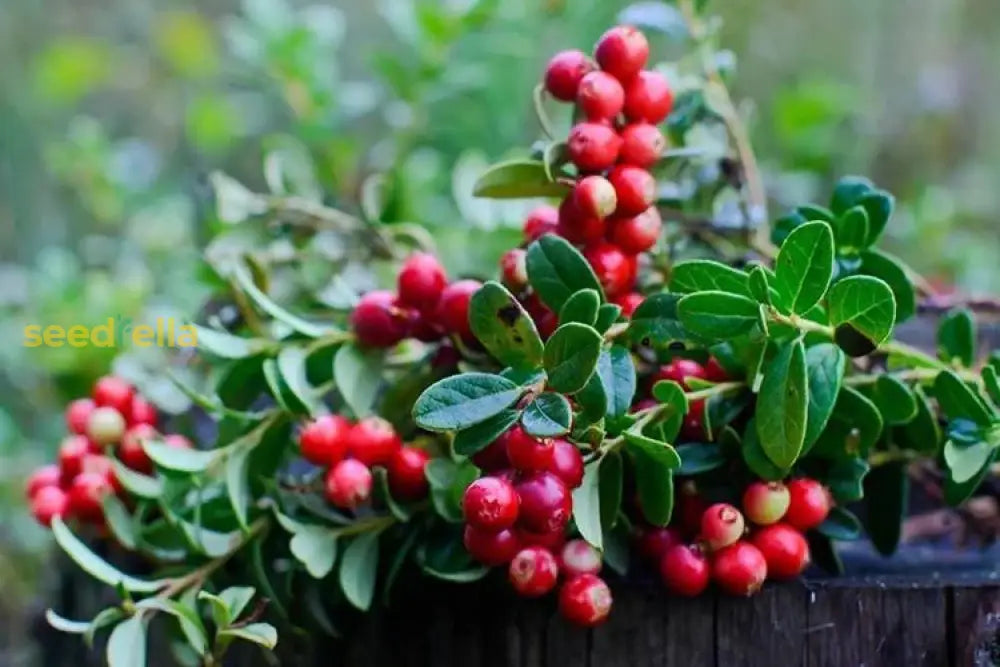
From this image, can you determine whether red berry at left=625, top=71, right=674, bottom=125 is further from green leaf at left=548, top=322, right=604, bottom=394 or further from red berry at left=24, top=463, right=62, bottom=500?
red berry at left=24, top=463, right=62, bottom=500

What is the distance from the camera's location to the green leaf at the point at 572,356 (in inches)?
28.7

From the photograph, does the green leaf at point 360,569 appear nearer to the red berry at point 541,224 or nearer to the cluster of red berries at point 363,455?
the cluster of red berries at point 363,455

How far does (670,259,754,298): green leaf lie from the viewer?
2.61 ft

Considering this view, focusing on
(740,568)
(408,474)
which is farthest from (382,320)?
(740,568)

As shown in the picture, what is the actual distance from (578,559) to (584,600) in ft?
0.10

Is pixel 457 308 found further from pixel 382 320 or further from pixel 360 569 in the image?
pixel 360 569

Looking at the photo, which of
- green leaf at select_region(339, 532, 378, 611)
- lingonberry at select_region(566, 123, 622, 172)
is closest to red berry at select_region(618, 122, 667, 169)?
lingonberry at select_region(566, 123, 622, 172)

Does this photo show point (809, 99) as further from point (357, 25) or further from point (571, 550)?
point (357, 25)

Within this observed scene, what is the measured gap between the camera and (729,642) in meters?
0.91

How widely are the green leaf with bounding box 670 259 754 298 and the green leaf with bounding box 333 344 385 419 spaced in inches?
11.2

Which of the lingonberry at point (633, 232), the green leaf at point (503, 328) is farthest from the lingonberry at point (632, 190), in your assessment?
the green leaf at point (503, 328)

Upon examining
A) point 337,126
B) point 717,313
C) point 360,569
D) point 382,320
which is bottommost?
point 337,126

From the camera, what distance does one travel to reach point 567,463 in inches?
30.7

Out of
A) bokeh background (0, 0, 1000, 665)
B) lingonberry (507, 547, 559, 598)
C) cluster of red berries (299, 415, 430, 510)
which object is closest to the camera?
lingonberry (507, 547, 559, 598)
